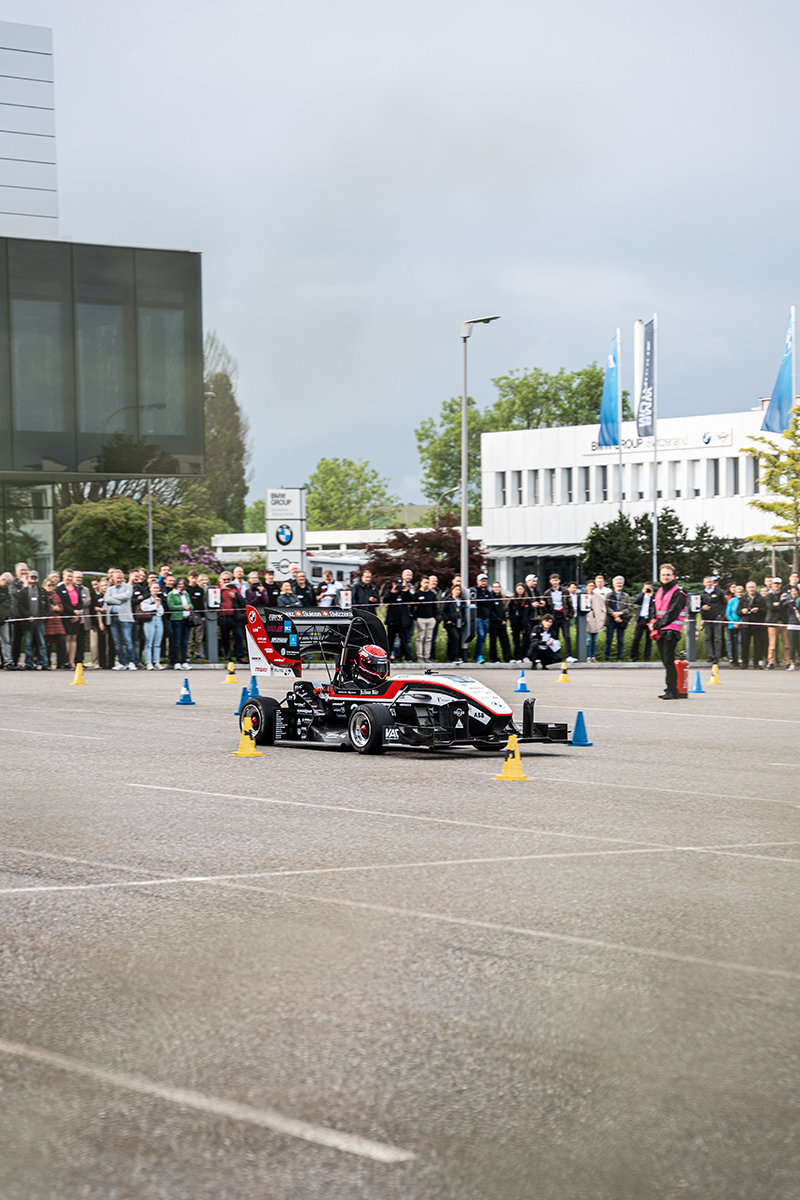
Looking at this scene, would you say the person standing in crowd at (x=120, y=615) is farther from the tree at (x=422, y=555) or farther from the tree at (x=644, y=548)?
the tree at (x=644, y=548)

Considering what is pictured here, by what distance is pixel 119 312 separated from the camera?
136 feet

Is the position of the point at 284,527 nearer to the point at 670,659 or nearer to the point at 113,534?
the point at 670,659

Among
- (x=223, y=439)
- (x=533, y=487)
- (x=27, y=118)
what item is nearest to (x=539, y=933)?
(x=27, y=118)

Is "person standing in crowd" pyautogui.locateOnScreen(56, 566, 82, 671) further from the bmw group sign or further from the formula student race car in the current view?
the formula student race car

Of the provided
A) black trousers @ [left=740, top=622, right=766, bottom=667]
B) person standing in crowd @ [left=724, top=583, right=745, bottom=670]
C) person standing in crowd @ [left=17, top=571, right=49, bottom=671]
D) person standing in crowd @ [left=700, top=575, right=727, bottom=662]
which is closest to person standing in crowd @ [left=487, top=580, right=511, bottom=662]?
person standing in crowd @ [left=700, top=575, right=727, bottom=662]

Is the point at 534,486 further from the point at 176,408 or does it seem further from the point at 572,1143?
the point at 572,1143

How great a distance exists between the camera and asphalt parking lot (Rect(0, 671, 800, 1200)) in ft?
13.3

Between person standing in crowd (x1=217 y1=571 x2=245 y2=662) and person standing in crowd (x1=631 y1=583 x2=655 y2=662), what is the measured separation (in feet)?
28.0

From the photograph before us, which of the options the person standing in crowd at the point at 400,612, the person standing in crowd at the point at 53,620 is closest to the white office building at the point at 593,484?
the person standing in crowd at the point at 400,612

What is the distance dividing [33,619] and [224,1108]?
25.7 metres

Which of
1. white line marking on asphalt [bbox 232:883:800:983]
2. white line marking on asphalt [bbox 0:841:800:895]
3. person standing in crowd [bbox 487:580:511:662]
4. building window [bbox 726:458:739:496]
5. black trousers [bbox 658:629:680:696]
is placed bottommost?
white line marking on asphalt [bbox 232:883:800:983]

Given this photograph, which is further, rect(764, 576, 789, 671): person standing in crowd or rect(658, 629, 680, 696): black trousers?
rect(764, 576, 789, 671): person standing in crowd

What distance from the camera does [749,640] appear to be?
3003cm

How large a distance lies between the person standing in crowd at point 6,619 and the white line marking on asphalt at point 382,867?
21.7 metres
